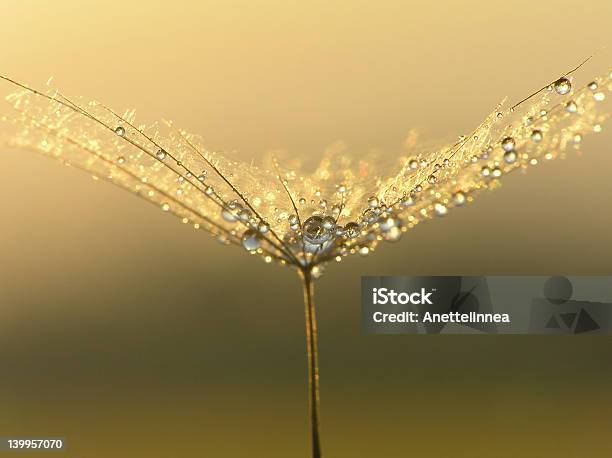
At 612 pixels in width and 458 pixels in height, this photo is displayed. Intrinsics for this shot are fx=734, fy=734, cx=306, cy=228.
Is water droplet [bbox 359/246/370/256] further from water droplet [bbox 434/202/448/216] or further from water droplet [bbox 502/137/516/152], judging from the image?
water droplet [bbox 502/137/516/152]

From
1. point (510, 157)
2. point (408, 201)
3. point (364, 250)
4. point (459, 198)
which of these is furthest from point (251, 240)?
point (510, 157)

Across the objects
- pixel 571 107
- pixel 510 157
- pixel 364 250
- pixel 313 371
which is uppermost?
pixel 571 107

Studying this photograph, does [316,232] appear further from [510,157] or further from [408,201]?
[510,157]

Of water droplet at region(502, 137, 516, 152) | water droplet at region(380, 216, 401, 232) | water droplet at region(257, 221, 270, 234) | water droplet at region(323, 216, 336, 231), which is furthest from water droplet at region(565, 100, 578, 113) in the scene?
water droplet at region(257, 221, 270, 234)

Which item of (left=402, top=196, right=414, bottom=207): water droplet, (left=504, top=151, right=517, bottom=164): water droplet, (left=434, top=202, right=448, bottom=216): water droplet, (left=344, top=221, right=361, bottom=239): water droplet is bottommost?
(left=344, top=221, right=361, bottom=239): water droplet

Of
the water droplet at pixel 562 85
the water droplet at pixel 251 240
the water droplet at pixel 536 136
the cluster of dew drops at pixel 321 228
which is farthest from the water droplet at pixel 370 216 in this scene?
the water droplet at pixel 562 85

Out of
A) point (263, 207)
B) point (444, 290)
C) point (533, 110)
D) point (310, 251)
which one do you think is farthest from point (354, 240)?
point (533, 110)

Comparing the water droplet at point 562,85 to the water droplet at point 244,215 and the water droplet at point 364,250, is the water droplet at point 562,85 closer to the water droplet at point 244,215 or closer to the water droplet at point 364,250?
the water droplet at point 364,250
